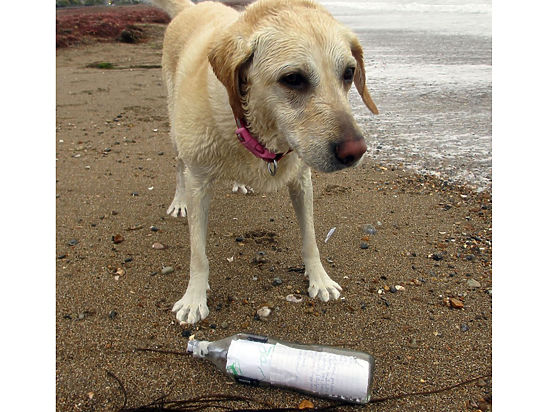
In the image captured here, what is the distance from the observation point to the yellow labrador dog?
2139 millimetres

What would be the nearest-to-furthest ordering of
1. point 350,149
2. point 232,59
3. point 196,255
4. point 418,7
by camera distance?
point 350,149 < point 232,59 < point 196,255 < point 418,7

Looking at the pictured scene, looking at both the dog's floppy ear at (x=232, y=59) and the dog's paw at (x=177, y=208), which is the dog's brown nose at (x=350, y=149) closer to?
the dog's floppy ear at (x=232, y=59)

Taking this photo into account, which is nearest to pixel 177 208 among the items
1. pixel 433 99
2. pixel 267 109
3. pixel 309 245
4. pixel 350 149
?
pixel 309 245

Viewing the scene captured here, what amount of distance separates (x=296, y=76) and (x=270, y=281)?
1567 mm

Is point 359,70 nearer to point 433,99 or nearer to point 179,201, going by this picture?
point 179,201

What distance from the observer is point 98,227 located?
395cm

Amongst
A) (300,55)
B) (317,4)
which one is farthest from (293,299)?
(317,4)

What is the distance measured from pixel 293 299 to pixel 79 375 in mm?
1365

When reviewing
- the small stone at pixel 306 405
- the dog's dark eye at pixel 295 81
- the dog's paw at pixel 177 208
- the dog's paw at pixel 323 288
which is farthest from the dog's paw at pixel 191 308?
the dog's dark eye at pixel 295 81

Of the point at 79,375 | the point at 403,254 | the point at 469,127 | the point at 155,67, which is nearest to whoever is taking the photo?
the point at 79,375

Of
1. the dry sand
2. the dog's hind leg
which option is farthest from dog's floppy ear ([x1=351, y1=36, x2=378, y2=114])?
the dog's hind leg

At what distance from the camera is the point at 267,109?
232 cm

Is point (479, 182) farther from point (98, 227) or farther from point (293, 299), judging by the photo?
point (98, 227)

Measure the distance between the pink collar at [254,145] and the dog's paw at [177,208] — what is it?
1.89m
